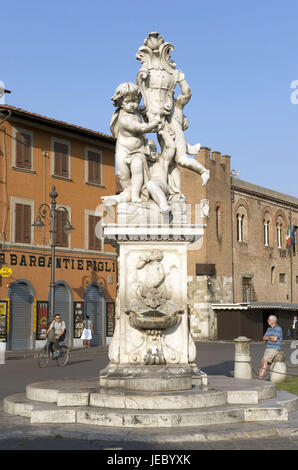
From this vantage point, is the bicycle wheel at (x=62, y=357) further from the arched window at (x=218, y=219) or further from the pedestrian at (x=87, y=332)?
the arched window at (x=218, y=219)

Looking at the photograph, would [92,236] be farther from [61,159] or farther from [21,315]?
[21,315]

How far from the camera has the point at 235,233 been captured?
1679 inches

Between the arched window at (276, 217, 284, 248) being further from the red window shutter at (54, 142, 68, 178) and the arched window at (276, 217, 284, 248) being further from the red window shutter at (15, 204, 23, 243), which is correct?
the red window shutter at (15, 204, 23, 243)

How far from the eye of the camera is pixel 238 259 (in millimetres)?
42562

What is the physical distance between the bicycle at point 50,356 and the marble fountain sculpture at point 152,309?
10.4 metres

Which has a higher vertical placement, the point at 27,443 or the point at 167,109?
the point at 167,109

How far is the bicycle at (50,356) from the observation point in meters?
19.6

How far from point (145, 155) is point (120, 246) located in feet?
5.16

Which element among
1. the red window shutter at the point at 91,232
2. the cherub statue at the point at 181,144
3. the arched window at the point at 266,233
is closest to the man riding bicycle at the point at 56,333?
the cherub statue at the point at 181,144

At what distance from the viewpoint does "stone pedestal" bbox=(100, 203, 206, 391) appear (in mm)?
8758

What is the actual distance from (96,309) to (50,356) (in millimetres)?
13114

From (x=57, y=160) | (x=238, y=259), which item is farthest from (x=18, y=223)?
(x=238, y=259)

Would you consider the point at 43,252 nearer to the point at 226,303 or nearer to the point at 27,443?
the point at 226,303
